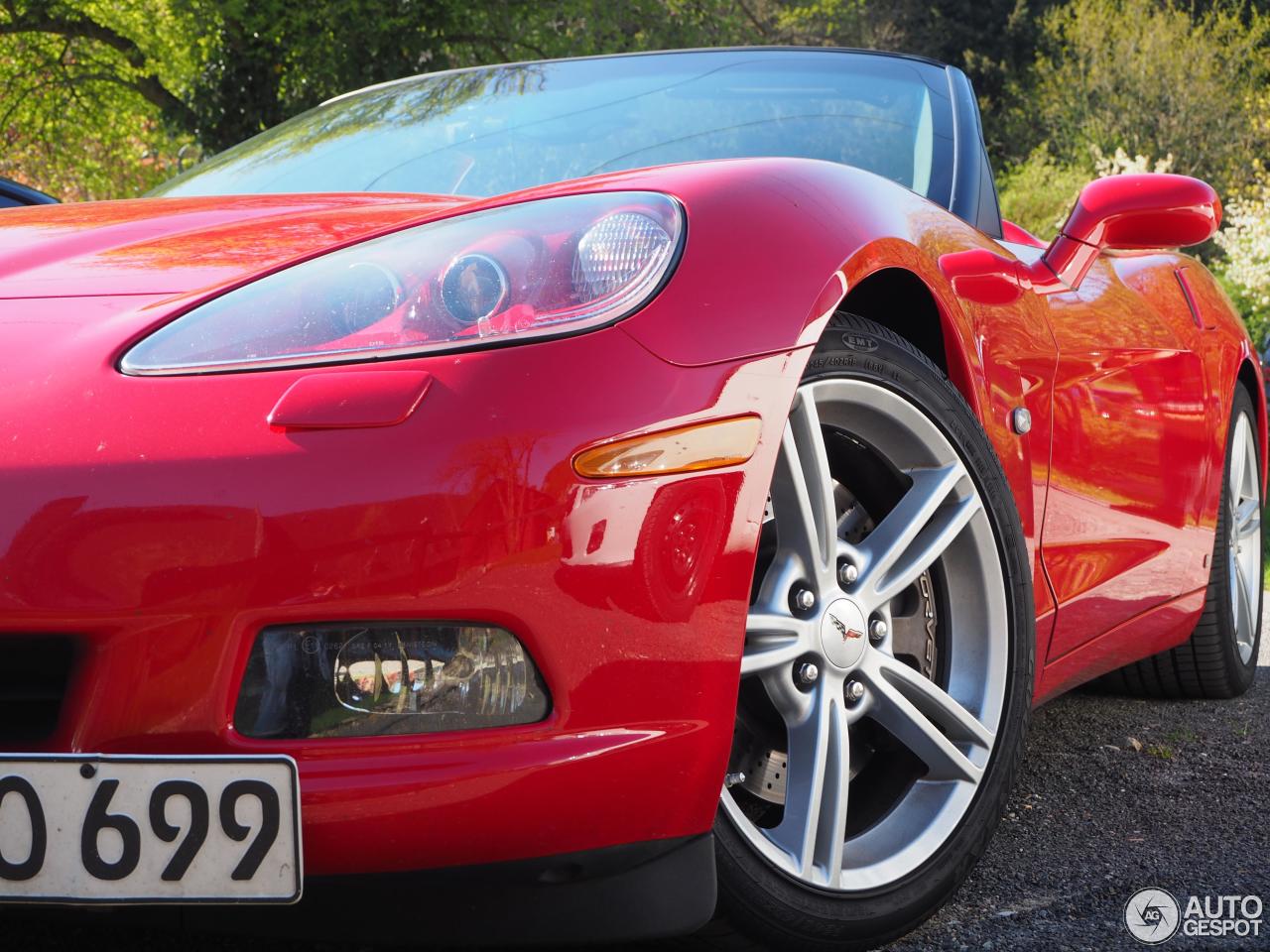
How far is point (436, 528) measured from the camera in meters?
1.31

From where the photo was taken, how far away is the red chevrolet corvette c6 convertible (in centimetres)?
129

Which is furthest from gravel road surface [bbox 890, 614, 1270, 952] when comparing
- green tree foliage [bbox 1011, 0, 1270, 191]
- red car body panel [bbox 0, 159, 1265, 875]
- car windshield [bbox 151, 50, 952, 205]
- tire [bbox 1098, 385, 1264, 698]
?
green tree foliage [bbox 1011, 0, 1270, 191]

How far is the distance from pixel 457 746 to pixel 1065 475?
1.26 metres

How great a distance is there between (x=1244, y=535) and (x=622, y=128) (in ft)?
6.39

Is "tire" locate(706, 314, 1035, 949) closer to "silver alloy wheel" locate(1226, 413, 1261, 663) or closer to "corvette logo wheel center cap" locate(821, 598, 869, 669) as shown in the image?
"corvette logo wheel center cap" locate(821, 598, 869, 669)

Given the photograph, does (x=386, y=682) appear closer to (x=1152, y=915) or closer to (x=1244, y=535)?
(x=1152, y=915)

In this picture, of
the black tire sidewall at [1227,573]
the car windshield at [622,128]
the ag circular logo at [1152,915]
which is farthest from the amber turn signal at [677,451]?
the black tire sidewall at [1227,573]

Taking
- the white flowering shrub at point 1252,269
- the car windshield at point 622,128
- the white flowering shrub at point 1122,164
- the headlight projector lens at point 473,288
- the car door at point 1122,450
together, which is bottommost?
the white flowering shrub at point 1122,164

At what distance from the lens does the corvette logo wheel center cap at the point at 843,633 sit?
5.44ft

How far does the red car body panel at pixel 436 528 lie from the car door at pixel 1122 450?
32.2 inches

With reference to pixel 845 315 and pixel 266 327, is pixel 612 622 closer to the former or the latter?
pixel 266 327

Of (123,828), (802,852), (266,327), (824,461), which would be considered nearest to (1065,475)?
(824,461)

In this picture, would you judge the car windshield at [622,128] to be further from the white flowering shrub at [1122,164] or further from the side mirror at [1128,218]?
the white flowering shrub at [1122,164]

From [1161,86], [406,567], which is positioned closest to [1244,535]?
[406,567]
